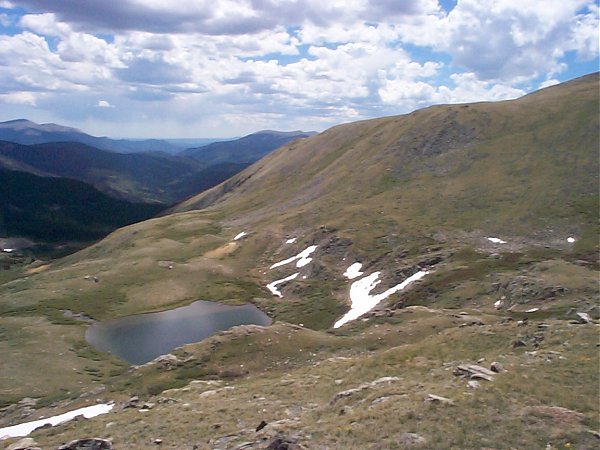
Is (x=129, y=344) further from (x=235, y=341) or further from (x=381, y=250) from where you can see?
(x=381, y=250)

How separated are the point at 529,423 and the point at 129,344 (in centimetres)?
8271

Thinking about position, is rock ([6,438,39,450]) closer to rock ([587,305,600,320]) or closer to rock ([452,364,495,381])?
rock ([452,364,495,381])

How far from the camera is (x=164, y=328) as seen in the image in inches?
3979

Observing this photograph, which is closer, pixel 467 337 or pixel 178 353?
pixel 467 337

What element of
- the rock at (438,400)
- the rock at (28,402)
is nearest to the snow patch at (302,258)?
the rock at (28,402)

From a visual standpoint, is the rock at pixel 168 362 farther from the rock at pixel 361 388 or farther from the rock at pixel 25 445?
the rock at pixel 361 388

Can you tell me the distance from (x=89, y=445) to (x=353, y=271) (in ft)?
301

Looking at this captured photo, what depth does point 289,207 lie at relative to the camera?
179500 mm

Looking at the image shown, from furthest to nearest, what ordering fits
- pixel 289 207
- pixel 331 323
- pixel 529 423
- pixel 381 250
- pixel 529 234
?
pixel 289 207
pixel 381 250
pixel 529 234
pixel 331 323
pixel 529 423

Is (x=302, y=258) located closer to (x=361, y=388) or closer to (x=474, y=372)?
(x=361, y=388)

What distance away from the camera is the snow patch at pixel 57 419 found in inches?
1834

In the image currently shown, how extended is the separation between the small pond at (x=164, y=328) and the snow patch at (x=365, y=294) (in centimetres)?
1709

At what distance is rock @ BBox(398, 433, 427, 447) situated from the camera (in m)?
23.0

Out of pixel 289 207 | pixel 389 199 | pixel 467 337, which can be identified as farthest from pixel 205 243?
pixel 467 337
